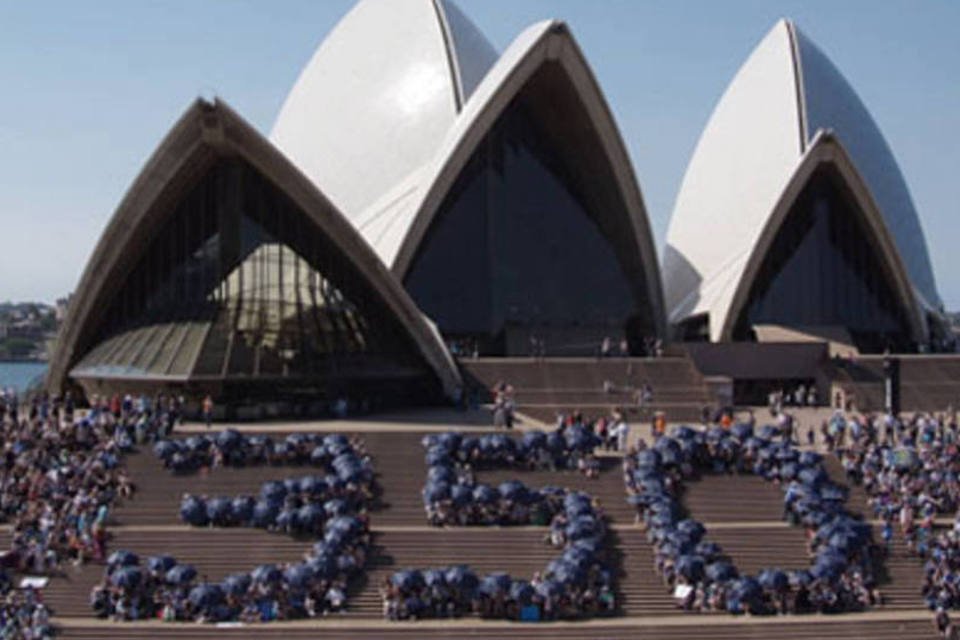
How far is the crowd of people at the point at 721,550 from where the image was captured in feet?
71.6

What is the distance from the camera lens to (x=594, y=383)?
3725 cm

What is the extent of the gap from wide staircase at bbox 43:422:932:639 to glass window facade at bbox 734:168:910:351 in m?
21.3

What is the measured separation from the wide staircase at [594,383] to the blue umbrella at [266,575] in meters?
14.4

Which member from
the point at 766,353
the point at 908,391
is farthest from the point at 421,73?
the point at 908,391

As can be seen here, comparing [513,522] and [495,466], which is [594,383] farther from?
[513,522]

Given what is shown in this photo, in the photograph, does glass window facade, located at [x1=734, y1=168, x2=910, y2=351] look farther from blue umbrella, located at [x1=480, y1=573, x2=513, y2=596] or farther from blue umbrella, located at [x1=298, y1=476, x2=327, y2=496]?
blue umbrella, located at [x1=480, y1=573, x2=513, y2=596]

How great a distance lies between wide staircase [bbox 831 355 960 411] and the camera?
37844 millimetres

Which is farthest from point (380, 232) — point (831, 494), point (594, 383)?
point (831, 494)

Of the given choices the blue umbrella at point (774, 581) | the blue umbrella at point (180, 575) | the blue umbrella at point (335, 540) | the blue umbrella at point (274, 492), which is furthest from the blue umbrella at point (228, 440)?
the blue umbrella at point (774, 581)

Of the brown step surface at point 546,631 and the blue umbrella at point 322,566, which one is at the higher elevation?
the blue umbrella at point 322,566

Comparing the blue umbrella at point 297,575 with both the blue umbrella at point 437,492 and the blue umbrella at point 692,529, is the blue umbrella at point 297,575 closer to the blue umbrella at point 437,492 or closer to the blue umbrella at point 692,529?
the blue umbrella at point 437,492

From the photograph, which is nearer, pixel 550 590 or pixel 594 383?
pixel 550 590

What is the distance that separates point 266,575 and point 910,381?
83.6 ft

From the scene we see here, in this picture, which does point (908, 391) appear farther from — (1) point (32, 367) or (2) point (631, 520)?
(1) point (32, 367)
